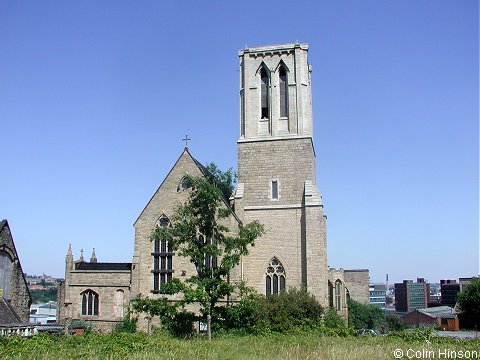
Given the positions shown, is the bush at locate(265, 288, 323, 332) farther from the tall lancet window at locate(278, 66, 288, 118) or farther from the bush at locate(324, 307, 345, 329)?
the tall lancet window at locate(278, 66, 288, 118)

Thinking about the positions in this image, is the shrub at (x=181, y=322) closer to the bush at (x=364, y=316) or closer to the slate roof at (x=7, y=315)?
the slate roof at (x=7, y=315)

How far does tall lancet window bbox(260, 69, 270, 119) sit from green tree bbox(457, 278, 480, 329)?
32.6 m

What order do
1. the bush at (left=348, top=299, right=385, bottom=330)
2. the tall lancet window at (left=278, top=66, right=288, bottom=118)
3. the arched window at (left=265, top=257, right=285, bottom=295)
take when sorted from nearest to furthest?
1. the arched window at (left=265, top=257, right=285, bottom=295)
2. the tall lancet window at (left=278, top=66, right=288, bottom=118)
3. the bush at (left=348, top=299, right=385, bottom=330)

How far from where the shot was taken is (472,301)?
56250 millimetres

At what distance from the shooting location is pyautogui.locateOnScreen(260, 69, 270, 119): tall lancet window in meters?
38.1

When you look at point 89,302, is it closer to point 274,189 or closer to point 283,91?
point 274,189

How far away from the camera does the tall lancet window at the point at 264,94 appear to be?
38.1 meters

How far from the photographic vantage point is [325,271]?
3328 cm

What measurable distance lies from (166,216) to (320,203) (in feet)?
32.3

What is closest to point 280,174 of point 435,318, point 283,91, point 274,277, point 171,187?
point 283,91

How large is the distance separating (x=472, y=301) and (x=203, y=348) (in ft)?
150

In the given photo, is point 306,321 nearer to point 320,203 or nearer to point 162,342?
point 320,203

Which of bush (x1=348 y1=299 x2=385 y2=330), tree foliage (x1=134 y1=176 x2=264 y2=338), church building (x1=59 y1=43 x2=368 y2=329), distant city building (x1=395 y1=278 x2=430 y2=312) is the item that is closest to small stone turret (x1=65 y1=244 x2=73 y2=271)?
church building (x1=59 y1=43 x2=368 y2=329)

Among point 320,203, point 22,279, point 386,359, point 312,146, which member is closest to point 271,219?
point 320,203
